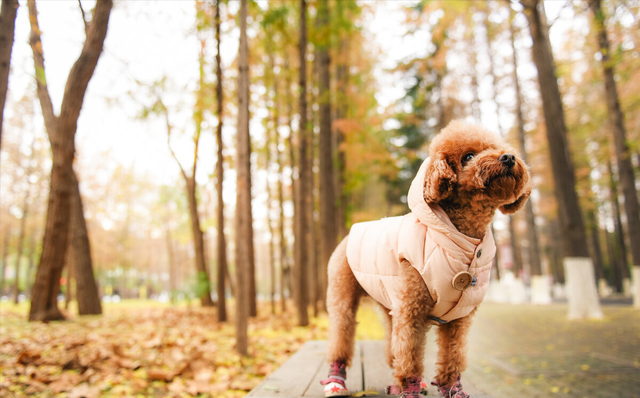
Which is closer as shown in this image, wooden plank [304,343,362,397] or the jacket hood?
the jacket hood

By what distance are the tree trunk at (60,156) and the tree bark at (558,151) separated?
31.6 ft

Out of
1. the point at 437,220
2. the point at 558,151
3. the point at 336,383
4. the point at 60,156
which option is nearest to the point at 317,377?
the point at 336,383

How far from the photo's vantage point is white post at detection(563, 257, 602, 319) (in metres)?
9.09

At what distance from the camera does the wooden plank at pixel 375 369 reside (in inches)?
105

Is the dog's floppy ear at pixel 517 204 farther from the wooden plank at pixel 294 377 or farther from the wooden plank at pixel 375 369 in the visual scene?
the wooden plank at pixel 294 377

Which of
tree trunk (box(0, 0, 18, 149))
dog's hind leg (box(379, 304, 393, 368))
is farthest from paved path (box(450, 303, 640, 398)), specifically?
tree trunk (box(0, 0, 18, 149))

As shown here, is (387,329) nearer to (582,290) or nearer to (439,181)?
(439,181)

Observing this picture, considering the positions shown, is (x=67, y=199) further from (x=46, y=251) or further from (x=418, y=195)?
(x=418, y=195)

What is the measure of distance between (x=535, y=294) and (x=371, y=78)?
13065 mm

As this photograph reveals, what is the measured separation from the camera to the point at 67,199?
21.0 feet

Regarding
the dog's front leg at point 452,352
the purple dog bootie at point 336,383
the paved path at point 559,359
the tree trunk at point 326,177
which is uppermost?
the tree trunk at point 326,177

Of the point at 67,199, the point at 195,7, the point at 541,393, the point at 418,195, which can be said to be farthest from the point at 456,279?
the point at 195,7

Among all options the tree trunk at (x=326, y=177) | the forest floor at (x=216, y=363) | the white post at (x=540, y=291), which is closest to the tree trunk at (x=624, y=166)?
the white post at (x=540, y=291)

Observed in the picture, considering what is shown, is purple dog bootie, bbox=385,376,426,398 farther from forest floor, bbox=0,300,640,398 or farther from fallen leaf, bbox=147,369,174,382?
fallen leaf, bbox=147,369,174,382
